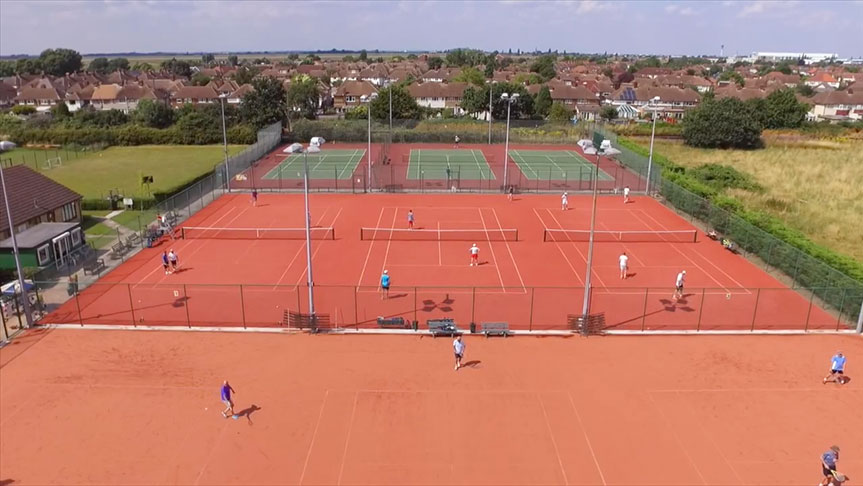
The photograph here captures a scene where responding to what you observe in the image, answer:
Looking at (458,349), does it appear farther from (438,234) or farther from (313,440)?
(438,234)

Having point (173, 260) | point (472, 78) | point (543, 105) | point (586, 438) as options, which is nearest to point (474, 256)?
point (586, 438)

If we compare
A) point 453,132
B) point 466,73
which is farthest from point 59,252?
point 466,73

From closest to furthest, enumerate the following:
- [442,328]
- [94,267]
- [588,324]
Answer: [442,328] < [588,324] < [94,267]

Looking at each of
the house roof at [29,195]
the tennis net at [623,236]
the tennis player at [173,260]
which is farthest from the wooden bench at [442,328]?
the house roof at [29,195]

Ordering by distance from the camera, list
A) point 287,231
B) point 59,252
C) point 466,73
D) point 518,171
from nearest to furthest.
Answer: point 59,252, point 287,231, point 518,171, point 466,73

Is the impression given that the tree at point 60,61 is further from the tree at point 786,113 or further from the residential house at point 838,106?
the residential house at point 838,106

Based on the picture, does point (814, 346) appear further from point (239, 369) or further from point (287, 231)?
point (287, 231)
